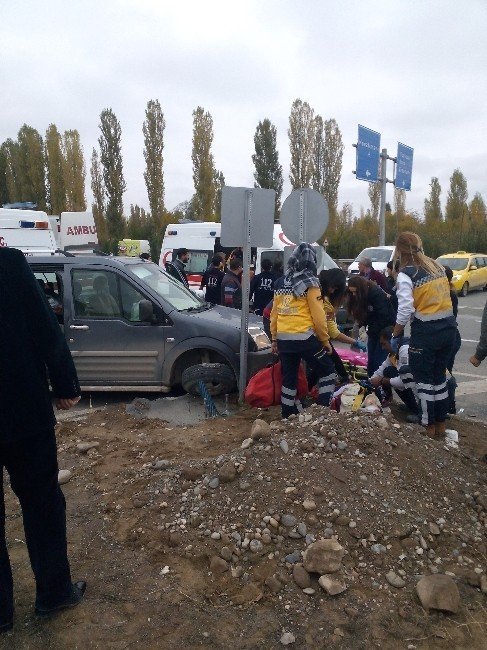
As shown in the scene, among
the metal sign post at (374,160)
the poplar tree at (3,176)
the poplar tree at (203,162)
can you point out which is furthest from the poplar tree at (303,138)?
the poplar tree at (3,176)

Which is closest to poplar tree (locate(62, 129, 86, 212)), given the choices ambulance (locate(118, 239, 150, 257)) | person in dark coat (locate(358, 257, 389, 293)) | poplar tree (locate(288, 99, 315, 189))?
ambulance (locate(118, 239, 150, 257))

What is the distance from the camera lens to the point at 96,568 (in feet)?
10.7

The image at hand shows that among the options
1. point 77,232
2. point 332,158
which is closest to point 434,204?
point 332,158

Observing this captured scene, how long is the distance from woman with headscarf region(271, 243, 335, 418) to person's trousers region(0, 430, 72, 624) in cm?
301

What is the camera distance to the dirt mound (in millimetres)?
2779

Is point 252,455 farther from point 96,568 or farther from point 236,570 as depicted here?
point 96,568

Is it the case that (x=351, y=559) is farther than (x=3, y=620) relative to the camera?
Yes

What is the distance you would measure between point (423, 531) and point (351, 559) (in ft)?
1.72

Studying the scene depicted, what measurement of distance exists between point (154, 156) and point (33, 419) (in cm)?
4258

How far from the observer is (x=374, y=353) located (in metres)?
6.50

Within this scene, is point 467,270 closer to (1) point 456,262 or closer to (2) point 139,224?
(1) point 456,262

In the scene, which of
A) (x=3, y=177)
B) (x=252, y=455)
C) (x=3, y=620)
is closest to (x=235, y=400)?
(x=252, y=455)

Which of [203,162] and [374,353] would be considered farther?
[203,162]

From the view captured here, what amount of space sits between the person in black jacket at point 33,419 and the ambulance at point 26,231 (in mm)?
8527
